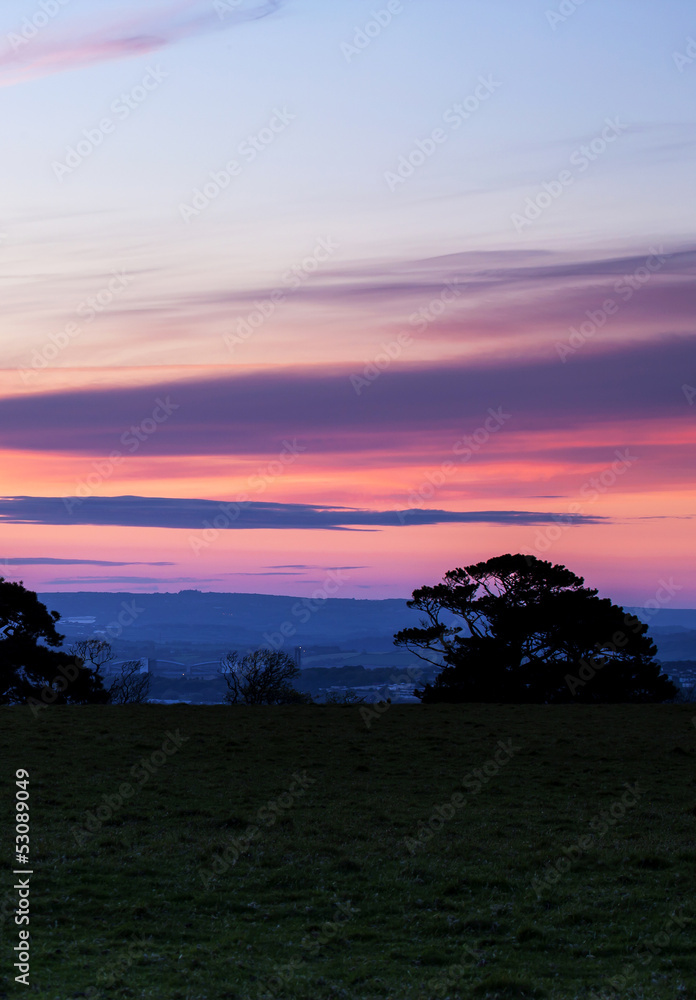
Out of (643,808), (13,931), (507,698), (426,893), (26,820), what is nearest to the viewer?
(13,931)

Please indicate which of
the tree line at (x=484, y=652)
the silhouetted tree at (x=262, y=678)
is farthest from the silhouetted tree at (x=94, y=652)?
the silhouetted tree at (x=262, y=678)

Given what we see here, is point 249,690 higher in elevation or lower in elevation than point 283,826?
higher

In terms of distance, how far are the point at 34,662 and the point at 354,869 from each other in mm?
36364

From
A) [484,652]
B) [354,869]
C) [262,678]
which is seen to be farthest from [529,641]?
[354,869]

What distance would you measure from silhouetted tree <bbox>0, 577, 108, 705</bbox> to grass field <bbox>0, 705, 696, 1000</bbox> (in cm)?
1955

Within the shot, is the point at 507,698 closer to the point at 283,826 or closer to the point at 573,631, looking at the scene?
the point at 573,631

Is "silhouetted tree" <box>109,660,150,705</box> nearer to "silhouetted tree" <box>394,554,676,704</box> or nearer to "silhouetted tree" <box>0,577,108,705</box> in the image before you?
"silhouetted tree" <box>0,577,108,705</box>

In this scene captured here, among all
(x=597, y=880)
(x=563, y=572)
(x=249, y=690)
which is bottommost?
(x=597, y=880)

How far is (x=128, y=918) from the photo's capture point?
12.8 meters

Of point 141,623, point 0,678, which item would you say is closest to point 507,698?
point 0,678

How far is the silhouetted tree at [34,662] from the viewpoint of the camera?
47375 mm

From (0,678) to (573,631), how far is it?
99.8 ft

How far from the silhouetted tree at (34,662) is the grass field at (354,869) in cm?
1955

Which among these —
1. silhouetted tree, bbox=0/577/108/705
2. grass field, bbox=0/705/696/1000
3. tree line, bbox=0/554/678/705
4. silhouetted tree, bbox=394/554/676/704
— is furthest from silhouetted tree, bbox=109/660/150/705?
grass field, bbox=0/705/696/1000
